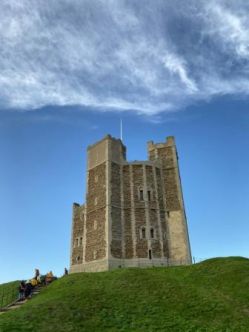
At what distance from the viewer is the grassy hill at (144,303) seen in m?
17.0

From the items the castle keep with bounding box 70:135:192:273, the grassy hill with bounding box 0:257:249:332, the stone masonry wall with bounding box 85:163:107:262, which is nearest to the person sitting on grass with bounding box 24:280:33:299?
the grassy hill with bounding box 0:257:249:332

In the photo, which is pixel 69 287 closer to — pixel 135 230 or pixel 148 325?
pixel 148 325

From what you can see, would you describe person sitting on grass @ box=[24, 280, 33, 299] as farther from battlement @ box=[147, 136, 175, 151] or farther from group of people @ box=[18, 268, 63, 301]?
battlement @ box=[147, 136, 175, 151]

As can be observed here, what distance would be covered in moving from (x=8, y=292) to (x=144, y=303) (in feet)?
71.3

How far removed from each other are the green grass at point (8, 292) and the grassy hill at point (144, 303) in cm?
934

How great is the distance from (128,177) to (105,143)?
17.6ft

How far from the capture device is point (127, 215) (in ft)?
125

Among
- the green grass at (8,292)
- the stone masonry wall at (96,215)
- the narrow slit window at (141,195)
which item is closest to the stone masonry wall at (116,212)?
the stone masonry wall at (96,215)

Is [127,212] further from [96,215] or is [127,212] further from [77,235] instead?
[77,235]

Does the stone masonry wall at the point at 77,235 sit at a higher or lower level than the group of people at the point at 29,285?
higher

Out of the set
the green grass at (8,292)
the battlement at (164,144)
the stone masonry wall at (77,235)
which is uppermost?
the battlement at (164,144)

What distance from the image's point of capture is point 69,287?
2478 cm

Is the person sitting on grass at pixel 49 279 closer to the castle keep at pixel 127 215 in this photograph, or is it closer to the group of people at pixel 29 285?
the group of people at pixel 29 285

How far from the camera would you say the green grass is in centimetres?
3378
